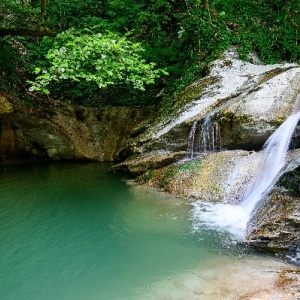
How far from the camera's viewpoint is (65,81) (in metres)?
13.1

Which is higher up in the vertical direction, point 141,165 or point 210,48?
point 210,48

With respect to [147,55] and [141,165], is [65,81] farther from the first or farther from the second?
[141,165]

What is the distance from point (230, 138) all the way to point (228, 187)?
161 centimetres

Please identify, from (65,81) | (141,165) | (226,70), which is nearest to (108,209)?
(141,165)

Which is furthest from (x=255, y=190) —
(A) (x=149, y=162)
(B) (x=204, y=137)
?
(A) (x=149, y=162)

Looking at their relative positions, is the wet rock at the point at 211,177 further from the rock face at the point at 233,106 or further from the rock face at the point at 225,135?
the rock face at the point at 233,106

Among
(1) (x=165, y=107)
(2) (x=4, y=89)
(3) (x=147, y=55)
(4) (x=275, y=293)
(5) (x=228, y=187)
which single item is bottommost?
(4) (x=275, y=293)

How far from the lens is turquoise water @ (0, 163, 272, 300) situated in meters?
5.02

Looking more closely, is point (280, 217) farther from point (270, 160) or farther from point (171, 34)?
point (171, 34)

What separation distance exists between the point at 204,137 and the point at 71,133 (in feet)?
17.2

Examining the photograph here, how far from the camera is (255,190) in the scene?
751cm

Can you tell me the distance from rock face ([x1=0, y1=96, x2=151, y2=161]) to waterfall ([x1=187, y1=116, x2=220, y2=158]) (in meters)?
3.36

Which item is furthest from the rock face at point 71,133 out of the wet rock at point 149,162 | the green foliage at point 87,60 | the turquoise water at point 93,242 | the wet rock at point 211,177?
the green foliage at point 87,60

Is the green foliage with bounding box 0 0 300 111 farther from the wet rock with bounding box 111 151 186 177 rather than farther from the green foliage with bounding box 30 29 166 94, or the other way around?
the green foliage with bounding box 30 29 166 94
